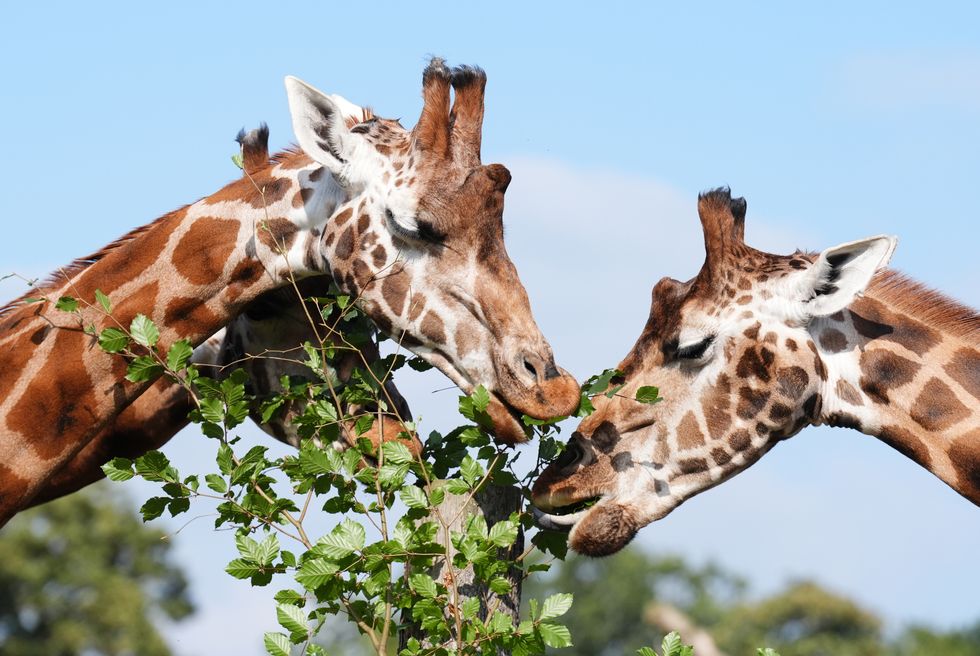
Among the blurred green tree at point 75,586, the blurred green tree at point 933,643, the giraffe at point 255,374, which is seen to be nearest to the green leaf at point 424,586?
the giraffe at point 255,374

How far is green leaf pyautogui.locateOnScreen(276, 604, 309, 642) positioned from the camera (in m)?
5.13

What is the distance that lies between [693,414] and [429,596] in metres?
2.33

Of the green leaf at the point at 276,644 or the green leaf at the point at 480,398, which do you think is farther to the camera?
the green leaf at the point at 480,398

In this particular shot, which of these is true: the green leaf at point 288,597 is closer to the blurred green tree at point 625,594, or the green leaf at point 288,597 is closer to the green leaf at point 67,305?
the green leaf at point 67,305

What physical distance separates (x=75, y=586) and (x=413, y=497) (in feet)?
113

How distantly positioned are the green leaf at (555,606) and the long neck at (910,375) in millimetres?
2267

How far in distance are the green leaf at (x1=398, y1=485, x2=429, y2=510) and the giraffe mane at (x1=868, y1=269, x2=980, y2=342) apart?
3014mm

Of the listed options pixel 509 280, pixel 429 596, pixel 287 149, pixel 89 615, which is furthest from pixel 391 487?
pixel 89 615

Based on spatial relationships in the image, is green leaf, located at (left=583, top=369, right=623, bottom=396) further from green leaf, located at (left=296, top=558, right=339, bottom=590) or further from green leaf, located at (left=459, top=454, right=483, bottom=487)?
green leaf, located at (left=296, top=558, right=339, bottom=590)

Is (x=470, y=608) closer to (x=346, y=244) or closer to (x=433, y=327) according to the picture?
(x=433, y=327)

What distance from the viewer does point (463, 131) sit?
266 inches

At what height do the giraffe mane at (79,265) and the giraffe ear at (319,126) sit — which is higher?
the giraffe ear at (319,126)

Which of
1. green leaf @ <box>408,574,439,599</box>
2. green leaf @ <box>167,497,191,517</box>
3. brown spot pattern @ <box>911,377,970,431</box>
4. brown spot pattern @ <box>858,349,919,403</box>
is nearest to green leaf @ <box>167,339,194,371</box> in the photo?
green leaf @ <box>167,497,191,517</box>

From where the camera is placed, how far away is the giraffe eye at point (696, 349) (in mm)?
7074
